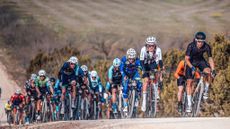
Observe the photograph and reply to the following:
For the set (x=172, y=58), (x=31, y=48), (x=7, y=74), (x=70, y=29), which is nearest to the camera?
(x=172, y=58)

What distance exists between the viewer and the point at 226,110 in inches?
1382

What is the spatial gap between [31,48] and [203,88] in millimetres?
88687

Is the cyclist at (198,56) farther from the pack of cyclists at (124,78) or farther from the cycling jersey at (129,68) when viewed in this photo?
the cycling jersey at (129,68)

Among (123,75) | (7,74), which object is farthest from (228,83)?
(7,74)

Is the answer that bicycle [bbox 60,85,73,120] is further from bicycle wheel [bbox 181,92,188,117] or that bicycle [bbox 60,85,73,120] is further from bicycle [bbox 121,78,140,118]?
bicycle wheel [bbox 181,92,188,117]

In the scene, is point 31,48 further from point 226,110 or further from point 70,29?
point 226,110

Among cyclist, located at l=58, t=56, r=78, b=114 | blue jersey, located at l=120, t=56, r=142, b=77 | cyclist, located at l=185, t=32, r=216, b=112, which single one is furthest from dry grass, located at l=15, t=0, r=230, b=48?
cyclist, located at l=185, t=32, r=216, b=112

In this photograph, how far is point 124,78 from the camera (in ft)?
73.4

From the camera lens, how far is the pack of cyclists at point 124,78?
20.0m

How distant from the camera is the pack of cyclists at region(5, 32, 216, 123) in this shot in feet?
65.5

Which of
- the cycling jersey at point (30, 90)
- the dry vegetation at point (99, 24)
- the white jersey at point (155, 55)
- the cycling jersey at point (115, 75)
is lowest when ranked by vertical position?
the cycling jersey at point (30, 90)

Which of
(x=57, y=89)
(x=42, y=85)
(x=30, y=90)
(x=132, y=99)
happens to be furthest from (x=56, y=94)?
(x=132, y=99)

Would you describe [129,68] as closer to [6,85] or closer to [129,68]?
[129,68]

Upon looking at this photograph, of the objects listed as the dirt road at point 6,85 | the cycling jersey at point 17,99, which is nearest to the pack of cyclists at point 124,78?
the cycling jersey at point 17,99
